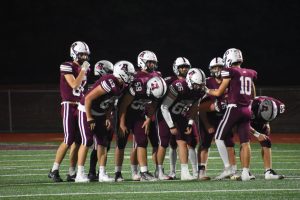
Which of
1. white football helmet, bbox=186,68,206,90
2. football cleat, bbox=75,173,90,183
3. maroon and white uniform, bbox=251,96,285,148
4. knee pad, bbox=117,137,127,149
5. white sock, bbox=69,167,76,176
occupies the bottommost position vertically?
football cleat, bbox=75,173,90,183

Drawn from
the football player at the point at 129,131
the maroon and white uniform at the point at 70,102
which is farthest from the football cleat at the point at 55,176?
the football player at the point at 129,131

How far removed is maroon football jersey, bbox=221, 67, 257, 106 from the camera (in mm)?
10672

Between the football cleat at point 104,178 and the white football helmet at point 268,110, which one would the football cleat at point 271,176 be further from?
the football cleat at point 104,178

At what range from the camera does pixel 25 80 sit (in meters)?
30.8

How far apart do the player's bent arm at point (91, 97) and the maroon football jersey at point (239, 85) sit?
1671 millimetres

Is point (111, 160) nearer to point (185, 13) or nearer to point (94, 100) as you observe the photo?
point (94, 100)

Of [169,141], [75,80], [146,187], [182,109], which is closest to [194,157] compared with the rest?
[169,141]

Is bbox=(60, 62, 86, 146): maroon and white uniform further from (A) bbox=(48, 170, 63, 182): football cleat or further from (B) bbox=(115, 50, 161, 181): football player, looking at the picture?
(B) bbox=(115, 50, 161, 181): football player

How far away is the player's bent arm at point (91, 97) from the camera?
10.5 m

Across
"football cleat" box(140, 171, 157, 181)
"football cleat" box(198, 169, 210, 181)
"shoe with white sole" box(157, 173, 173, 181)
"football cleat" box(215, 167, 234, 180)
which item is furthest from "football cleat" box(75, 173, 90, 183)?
"football cleat" box(215, 167, 234, 180)

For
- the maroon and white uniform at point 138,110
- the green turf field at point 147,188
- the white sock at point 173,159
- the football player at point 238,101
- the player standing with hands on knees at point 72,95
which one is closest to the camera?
the green turf field at point 147,188

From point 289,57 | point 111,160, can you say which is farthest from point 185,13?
point 111,160

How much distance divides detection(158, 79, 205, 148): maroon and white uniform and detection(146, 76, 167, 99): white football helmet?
264mm

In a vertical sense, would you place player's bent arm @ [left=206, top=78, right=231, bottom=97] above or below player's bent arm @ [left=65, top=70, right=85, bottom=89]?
below
